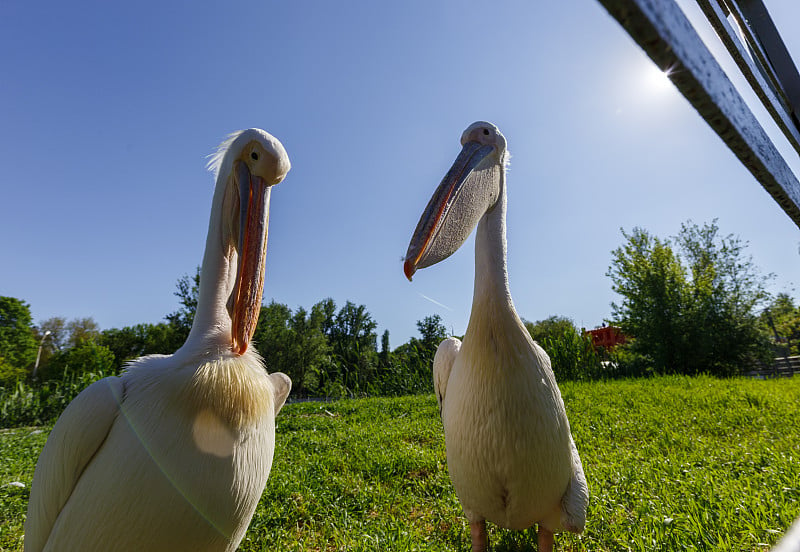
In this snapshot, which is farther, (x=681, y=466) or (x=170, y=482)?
(x=681, y=466)

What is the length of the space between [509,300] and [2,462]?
598cm

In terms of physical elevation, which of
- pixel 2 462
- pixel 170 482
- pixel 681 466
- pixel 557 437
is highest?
pixel 557 437

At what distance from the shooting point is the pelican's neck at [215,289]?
1611 mm

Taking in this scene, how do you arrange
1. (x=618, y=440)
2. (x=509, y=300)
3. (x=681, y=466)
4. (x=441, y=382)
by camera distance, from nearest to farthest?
(x=509, y=300) → (x=441, y=382) → (x=681, y=466) → (x=618, y=440)

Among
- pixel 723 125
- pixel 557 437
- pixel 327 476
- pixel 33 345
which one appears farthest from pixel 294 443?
pixel 33 345

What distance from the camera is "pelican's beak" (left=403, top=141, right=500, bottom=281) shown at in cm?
141

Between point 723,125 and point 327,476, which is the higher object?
point 723,125

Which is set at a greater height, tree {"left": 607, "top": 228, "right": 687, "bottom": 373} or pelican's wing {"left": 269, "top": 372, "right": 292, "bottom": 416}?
tree {"left": 607, "top": 228, "right": 687, "bottom": 373}

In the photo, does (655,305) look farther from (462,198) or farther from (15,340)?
(15,340)

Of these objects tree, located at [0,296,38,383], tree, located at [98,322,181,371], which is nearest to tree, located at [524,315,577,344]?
tree, located at [0,296,38,383]

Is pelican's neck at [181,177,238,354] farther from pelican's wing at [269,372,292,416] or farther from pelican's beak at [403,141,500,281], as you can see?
pelican's beak at [403,141,500,281]

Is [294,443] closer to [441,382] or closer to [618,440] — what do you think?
[441,382]

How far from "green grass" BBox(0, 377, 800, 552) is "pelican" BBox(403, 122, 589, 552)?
0.65m

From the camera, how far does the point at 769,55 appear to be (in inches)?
38.4
